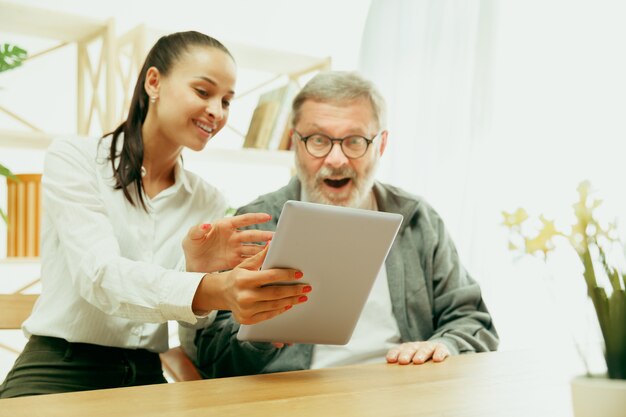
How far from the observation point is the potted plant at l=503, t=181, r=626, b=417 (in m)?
0.73

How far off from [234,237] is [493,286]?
4.80 feet

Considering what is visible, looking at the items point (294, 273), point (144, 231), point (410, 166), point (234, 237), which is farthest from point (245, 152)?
point (294, 273)

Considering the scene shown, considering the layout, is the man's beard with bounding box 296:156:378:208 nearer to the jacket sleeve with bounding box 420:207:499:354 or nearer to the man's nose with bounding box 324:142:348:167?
the man's nose with bounding box 324:142:348:167

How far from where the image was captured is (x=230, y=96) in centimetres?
179

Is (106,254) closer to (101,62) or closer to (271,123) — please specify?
(101,62)

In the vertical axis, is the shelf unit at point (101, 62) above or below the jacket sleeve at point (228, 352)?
above

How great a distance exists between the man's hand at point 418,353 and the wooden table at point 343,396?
0.08 metres

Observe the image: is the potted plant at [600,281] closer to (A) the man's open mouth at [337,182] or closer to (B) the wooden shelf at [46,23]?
A: (A) the man's open mouth at [337,182]

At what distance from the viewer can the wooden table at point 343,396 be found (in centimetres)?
97

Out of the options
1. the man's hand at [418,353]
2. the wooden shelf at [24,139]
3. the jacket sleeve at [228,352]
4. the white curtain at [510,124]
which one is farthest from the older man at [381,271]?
the wooden shelf at [24,139]

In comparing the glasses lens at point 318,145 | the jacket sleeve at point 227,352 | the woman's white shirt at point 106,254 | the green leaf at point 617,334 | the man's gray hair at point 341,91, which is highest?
the man's gray hair at point 341,91

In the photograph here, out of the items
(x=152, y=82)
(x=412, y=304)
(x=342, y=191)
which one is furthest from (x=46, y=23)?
(x=412, y=304)

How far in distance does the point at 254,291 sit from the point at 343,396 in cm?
23

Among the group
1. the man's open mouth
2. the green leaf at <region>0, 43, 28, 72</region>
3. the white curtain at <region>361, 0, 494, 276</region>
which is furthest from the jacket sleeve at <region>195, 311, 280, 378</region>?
the white curtain at <region>361, 0, 494, 276</region>
